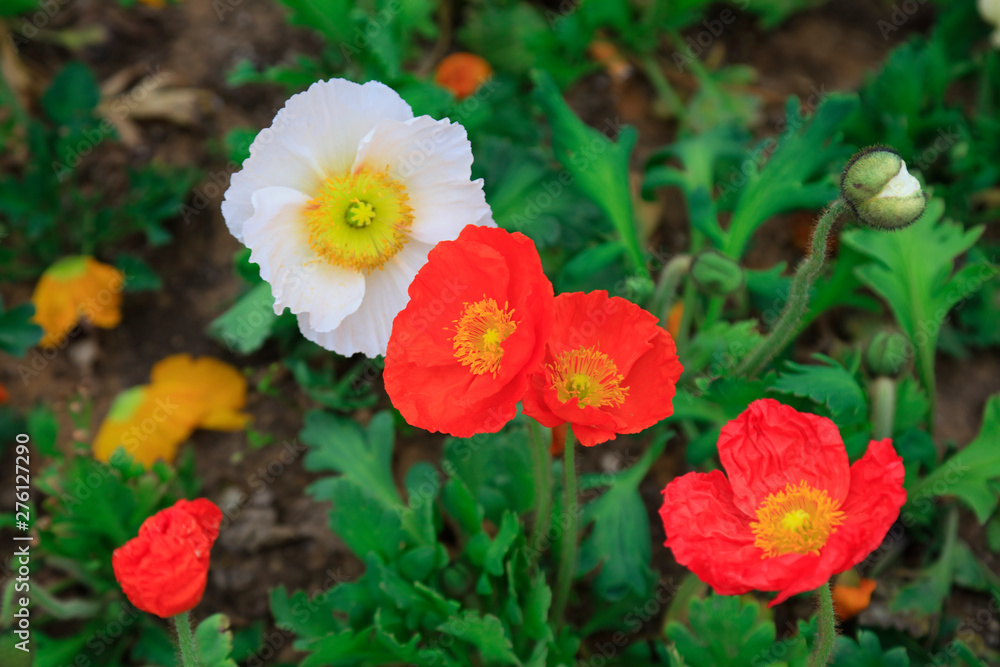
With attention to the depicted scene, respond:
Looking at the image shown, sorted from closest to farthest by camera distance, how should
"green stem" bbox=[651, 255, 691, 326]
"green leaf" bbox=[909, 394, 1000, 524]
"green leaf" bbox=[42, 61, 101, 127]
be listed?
1. "green leaf" bbox=[909, 394, 1000, 524]
2. "green stem" bbox=[651, 255, 691, 326]
3. "green leaf" bbox=[42, 61, 101, 127]

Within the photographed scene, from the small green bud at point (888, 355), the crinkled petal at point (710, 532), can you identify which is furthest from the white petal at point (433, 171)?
the small green bud at point (888, 355)

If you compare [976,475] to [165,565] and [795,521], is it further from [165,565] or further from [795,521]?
[165,565]

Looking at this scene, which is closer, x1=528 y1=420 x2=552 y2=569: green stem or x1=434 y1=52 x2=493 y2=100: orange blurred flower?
x1=528 y1=420 x2=552 y2=569: green stem

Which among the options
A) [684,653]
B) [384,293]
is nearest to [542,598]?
[684,653]

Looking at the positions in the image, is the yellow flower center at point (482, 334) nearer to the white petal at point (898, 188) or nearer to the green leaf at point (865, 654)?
the white petal at point (898, 188)

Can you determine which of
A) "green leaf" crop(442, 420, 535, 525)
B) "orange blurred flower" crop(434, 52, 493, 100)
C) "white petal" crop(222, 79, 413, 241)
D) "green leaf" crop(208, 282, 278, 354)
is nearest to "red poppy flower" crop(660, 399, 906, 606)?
"green leaf" crop(442, 420, 535, 525)

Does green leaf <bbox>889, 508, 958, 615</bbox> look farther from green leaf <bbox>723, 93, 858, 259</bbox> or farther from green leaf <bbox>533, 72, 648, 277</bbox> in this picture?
green leaf <bbox>533, 72, 648, 277</bbox>

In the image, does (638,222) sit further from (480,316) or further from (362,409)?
(480,316)
